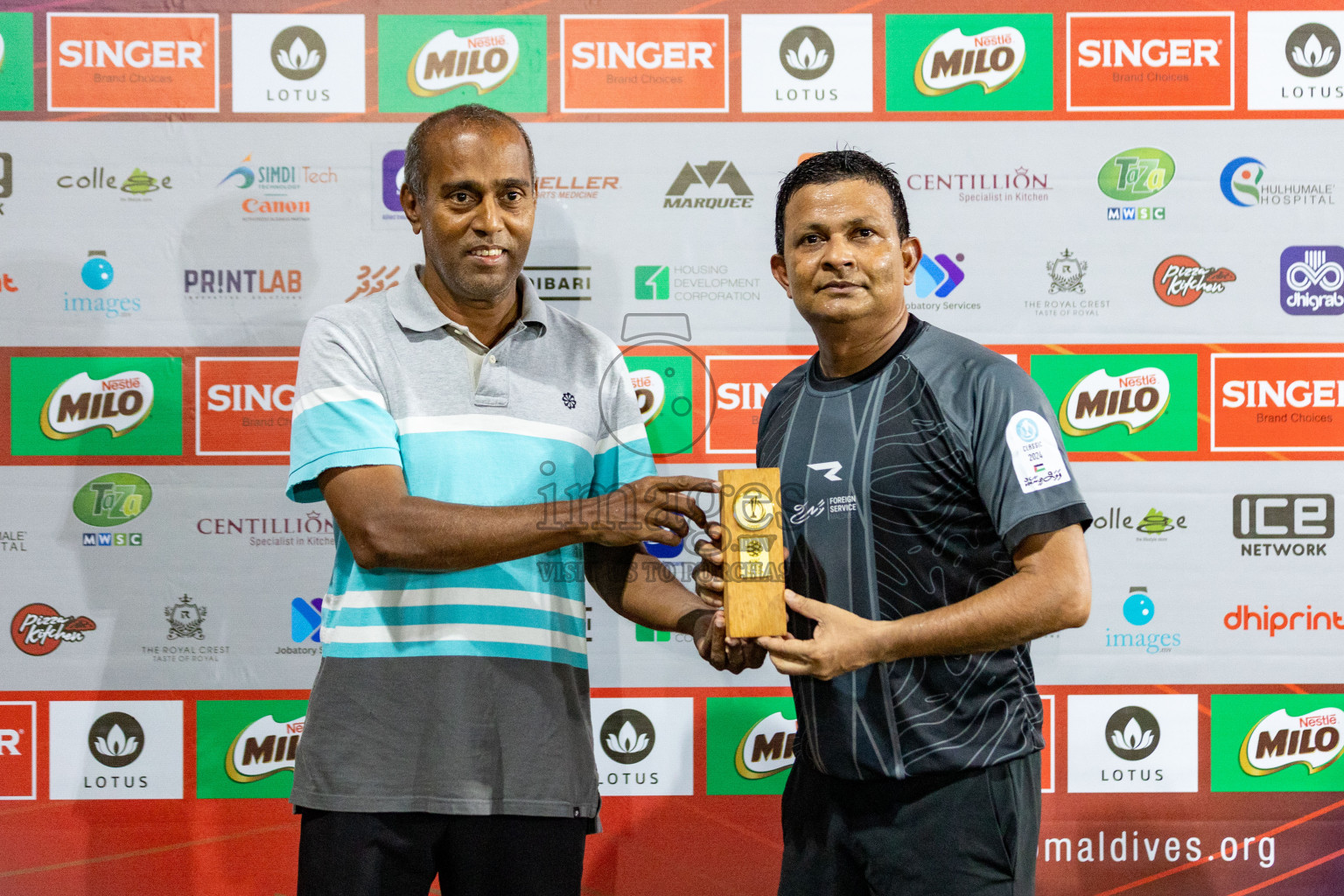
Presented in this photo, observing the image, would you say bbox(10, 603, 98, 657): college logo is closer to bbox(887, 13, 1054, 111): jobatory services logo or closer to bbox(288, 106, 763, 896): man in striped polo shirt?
bbox(288, 106, 763, 896): man in striped polo shirt

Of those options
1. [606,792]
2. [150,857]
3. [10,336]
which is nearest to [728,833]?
[606,792]

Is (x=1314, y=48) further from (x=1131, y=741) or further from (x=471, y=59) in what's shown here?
(x=471, y=59)

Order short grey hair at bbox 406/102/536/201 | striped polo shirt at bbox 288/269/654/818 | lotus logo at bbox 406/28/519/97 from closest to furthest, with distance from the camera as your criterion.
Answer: striped polo shirt at bbox 288/269/654/818 → short grey hair at bbox 406/102/536/201 → lotus logo at bbox 406/28/519/97

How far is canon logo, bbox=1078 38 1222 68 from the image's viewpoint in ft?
8.05

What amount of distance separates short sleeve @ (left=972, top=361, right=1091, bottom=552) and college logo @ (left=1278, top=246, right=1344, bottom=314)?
1.57 m

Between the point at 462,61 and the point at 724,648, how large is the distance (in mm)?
1768

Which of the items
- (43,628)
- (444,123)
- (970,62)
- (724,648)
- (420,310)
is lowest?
(43,628)

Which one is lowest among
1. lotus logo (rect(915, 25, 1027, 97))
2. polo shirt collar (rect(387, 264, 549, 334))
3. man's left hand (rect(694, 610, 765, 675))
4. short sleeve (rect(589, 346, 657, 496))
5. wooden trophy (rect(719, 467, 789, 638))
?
man's left hand (rect(694, 610, 765, 675))

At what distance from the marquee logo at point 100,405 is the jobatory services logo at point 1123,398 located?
2428mm

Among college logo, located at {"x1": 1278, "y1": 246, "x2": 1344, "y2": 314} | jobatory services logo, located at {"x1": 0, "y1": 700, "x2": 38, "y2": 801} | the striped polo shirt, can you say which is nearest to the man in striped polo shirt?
the striped polo shirt

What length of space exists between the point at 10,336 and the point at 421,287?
1645 millimetres

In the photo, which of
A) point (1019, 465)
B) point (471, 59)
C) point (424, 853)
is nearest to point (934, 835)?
point (1019, 465)

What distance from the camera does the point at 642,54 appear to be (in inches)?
96.2

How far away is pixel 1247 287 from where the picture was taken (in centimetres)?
247
